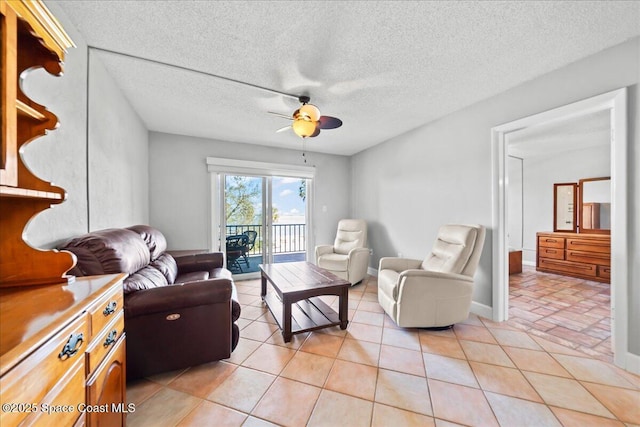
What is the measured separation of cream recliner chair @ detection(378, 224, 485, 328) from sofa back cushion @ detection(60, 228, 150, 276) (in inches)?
84.8

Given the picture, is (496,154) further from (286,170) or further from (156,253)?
(156,253)

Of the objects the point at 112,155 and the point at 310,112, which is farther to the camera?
the point at 112,155

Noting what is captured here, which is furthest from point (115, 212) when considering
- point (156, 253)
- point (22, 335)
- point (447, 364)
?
point (447, 364)

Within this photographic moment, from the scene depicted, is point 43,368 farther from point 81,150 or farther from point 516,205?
point 516,205

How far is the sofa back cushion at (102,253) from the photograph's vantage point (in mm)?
1327

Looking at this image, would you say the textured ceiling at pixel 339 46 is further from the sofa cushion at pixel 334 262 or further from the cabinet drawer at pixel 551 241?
the cabinet drawer at pixel 551 241

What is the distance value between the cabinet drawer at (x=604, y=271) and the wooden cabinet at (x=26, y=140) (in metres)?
6.17

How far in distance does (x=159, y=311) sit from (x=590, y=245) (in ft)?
19.6

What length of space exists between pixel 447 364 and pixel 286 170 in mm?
3506

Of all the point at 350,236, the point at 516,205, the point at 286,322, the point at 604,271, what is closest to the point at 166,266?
the point at 286,322

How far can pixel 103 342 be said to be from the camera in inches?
37.2

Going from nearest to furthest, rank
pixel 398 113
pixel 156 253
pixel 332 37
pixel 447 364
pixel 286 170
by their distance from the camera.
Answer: pixel 332 37, pixel 447 364, pixel 156 253, pixel 398 113, pixel 286 170

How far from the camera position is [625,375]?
5.33ft

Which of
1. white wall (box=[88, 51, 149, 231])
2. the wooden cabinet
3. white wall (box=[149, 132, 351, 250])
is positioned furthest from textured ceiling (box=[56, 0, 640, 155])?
white wall (box=[149, 132, 351, 250])
